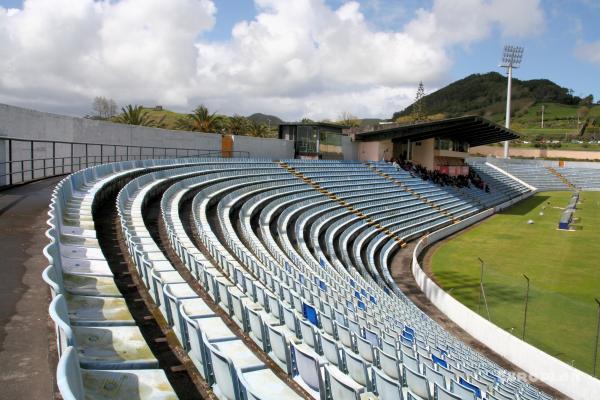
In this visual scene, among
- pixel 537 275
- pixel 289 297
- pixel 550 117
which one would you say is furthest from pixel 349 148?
pixel 550 117

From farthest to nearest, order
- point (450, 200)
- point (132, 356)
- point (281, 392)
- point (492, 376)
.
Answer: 1. point (450, 200)
2. point (492, 376)
3. point (281, 392)
4. point (132, 356)

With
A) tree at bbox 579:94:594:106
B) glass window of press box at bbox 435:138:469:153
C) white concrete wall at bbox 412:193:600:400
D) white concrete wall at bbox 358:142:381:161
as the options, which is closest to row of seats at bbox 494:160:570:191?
glass window of press box at bbox 435:138:469:153

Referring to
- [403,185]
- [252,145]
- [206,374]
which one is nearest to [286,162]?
[252,145]

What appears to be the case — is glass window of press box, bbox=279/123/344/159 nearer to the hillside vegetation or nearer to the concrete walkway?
the concrete walkway

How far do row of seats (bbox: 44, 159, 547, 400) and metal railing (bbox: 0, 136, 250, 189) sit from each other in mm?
3268

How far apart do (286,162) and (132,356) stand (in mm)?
31816

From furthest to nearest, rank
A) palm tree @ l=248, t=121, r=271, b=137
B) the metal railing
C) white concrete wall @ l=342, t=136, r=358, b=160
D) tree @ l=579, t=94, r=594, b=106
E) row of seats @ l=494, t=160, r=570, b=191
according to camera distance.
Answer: tree @ l=579, t=94, r=594, b=106 → row of seats @ l=494, t=160, r=570, b=191 → palm tree @ l=248, t=121, r=271, b=137 → white concrete wall @ l=342, t=136, r=358, b=160 → the metal railing

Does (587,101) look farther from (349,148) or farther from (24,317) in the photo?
(24,317)

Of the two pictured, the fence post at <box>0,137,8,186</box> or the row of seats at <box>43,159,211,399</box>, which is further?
the fence post at <box>0,137,8,186</box>

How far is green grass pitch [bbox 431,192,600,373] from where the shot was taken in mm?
15766

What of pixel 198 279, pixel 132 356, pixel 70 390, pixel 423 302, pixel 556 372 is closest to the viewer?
pixel 70 390

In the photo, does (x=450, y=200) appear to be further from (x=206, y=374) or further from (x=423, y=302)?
(x=206, y=374)

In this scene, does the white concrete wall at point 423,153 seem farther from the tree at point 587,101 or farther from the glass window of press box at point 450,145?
the tree at point 587,101

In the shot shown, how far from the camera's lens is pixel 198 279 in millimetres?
8188
